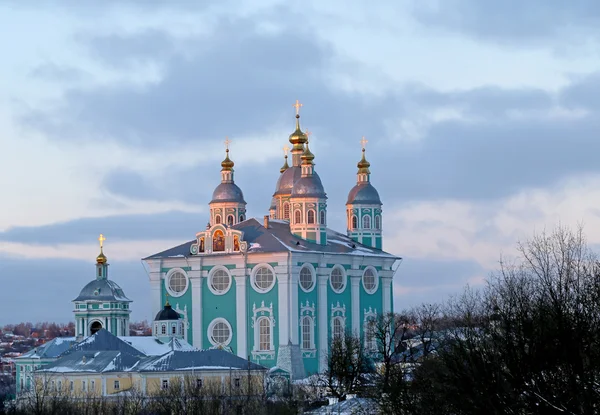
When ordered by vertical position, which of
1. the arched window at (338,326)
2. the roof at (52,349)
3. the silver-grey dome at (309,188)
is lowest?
the roof at (52,349)

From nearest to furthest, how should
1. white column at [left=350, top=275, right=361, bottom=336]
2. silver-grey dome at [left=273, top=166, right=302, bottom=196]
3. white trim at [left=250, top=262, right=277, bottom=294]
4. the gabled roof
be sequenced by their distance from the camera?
the gabled roof < white trim at [left=250, top=262, right=277, bottom=294] < white column at [left=350, top=275, right=361, bottom=336] < silver-grey dome at [left=273, top=166, right=302, bottom=196]

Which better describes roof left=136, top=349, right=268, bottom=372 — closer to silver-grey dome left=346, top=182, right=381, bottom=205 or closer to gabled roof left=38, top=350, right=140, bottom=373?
gabled roof left=38, top=350, right=140, bottom=373

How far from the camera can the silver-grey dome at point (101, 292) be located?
77.7 metres

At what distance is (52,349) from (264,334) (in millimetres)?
10190

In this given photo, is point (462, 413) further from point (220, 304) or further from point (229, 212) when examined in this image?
point (229, 212)

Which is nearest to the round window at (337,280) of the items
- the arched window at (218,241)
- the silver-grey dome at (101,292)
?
the arched window at (218,241)

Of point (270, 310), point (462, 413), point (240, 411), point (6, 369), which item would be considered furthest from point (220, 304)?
point (6, 369)

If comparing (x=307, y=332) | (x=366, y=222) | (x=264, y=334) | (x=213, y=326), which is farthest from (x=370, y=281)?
(x=213, y=326)

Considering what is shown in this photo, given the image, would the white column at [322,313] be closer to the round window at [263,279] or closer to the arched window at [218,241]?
the round window at [263,279]

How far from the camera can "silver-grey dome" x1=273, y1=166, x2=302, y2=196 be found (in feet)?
264

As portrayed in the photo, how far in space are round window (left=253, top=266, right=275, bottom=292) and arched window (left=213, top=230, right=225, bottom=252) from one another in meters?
2.22

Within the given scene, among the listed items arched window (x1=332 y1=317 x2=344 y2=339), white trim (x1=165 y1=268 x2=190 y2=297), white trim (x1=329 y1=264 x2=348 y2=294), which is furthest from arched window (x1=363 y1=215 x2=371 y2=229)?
white trim (x1=165 y1=268 x2=190 y2=297)

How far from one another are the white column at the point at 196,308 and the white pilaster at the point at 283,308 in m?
4.13

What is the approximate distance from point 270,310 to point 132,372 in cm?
834
